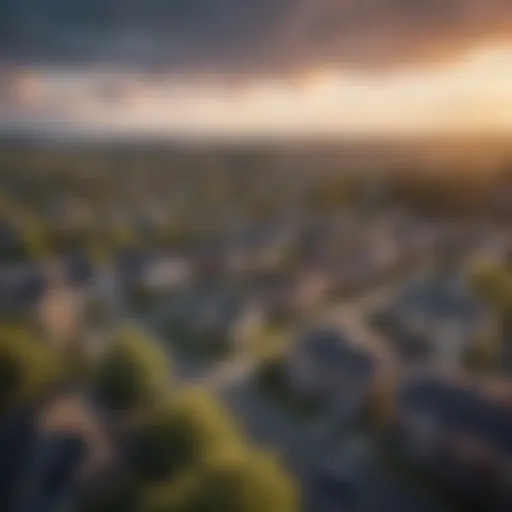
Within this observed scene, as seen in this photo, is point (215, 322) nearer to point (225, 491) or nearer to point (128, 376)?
point (128, 376)

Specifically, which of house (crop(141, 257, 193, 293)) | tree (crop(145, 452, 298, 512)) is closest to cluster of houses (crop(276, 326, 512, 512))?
tree (crop(145, 452, 298, 512))

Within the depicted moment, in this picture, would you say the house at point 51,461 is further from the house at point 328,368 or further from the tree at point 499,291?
the tree at point 499,291

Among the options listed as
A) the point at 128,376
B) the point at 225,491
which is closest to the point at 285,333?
the point at 128,376

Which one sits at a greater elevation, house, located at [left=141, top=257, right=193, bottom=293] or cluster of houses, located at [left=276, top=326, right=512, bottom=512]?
house, located at [left=141, top=257, right=193, bottom=293]

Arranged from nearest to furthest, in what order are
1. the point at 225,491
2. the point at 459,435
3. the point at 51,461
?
the point at 225,491 → the point at 51,461 → the point at 459,435

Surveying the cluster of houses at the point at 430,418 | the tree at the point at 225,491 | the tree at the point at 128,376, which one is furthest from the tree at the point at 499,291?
the tree at the point at 128,376

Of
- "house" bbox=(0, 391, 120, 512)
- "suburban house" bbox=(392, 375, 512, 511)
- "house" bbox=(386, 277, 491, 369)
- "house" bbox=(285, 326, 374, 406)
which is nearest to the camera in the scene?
"house" bbox=(0, 391, 120, 512)

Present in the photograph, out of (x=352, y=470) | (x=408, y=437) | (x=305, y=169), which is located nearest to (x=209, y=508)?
(x=352, y=470)

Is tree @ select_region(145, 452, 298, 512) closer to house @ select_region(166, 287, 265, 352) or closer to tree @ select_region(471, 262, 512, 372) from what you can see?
house @ select_region(166, 287, 265, 352)
